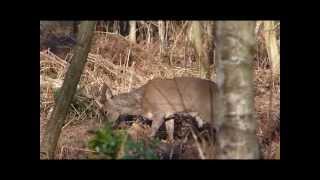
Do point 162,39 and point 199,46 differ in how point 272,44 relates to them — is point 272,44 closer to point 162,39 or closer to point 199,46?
point 199,46

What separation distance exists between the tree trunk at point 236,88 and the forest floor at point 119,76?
6.38 ft

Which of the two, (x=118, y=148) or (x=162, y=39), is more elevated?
(x=162, y=39)

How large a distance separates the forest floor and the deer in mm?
369

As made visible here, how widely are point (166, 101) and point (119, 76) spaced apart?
92.4 inches

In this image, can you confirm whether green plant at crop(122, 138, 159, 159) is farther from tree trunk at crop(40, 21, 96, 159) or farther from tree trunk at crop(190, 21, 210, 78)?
tree trunk at crop(190, 21, 210, 78)

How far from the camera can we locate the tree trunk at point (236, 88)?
17.6 ft

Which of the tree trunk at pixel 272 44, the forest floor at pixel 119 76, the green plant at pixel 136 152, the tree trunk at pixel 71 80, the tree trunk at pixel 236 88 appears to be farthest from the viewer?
the tree trunk at pixel 272 44

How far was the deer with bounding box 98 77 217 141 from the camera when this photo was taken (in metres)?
8.61

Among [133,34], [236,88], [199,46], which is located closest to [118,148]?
[236,88]

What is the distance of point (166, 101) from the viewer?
9.16 meters

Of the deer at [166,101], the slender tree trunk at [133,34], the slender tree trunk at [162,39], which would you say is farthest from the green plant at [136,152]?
the slender tree trunk at [133,34]

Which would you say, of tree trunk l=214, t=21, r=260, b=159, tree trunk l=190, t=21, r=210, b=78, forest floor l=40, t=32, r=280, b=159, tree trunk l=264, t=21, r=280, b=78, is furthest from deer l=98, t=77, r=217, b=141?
tree trunk l=214, t=21, r=260, b=159

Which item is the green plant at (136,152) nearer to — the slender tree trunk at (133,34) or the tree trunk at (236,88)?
the tree trunk at (236,88)
